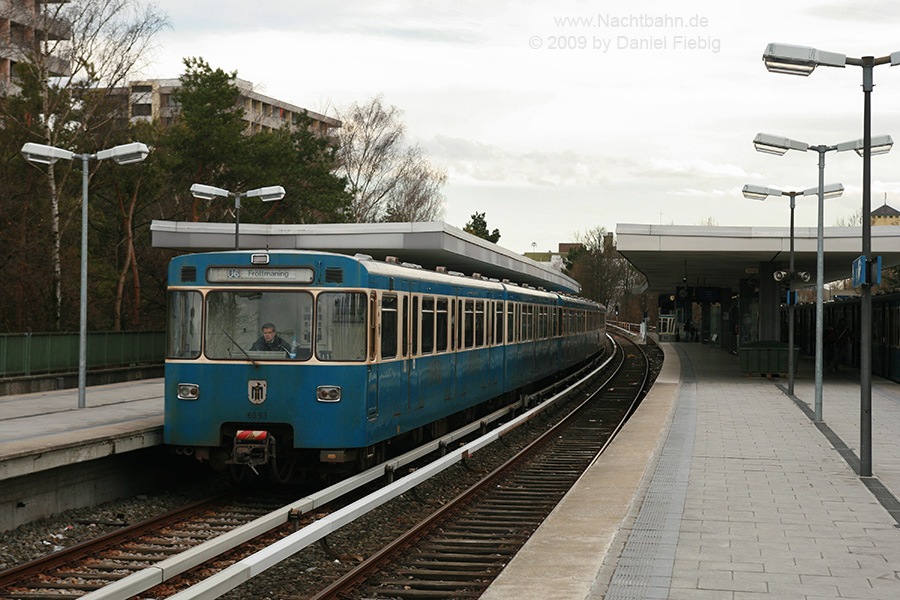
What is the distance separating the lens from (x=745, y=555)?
8.09 meters

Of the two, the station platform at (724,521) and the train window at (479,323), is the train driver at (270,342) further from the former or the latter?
the train window at (479,323)

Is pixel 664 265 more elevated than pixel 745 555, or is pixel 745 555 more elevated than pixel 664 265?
pixel 664 265

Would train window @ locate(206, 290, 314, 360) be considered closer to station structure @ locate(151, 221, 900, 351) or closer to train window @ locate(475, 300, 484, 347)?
train window @ locate(475, 300, 484, 347)

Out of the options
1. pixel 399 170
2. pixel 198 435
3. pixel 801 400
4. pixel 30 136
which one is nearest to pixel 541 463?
pixel 198 435

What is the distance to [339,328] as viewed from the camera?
11250 millimetres

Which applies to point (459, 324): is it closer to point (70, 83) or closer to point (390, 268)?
point (390, 268)

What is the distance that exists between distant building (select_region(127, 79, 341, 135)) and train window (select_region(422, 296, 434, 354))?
67.0ft

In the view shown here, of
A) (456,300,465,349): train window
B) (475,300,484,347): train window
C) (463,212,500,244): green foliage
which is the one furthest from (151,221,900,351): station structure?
(463,212,500,244): green foliage

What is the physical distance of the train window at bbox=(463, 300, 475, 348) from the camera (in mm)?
16516

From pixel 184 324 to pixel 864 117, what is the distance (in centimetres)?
898

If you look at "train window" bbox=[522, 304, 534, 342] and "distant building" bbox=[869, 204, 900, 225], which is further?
"distant building" bbox=[869, 204, 900, 225]

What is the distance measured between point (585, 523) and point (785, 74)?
23.2 feet

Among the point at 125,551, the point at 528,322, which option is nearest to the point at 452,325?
the point at 125,551

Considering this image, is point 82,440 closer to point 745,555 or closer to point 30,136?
point 745,555
